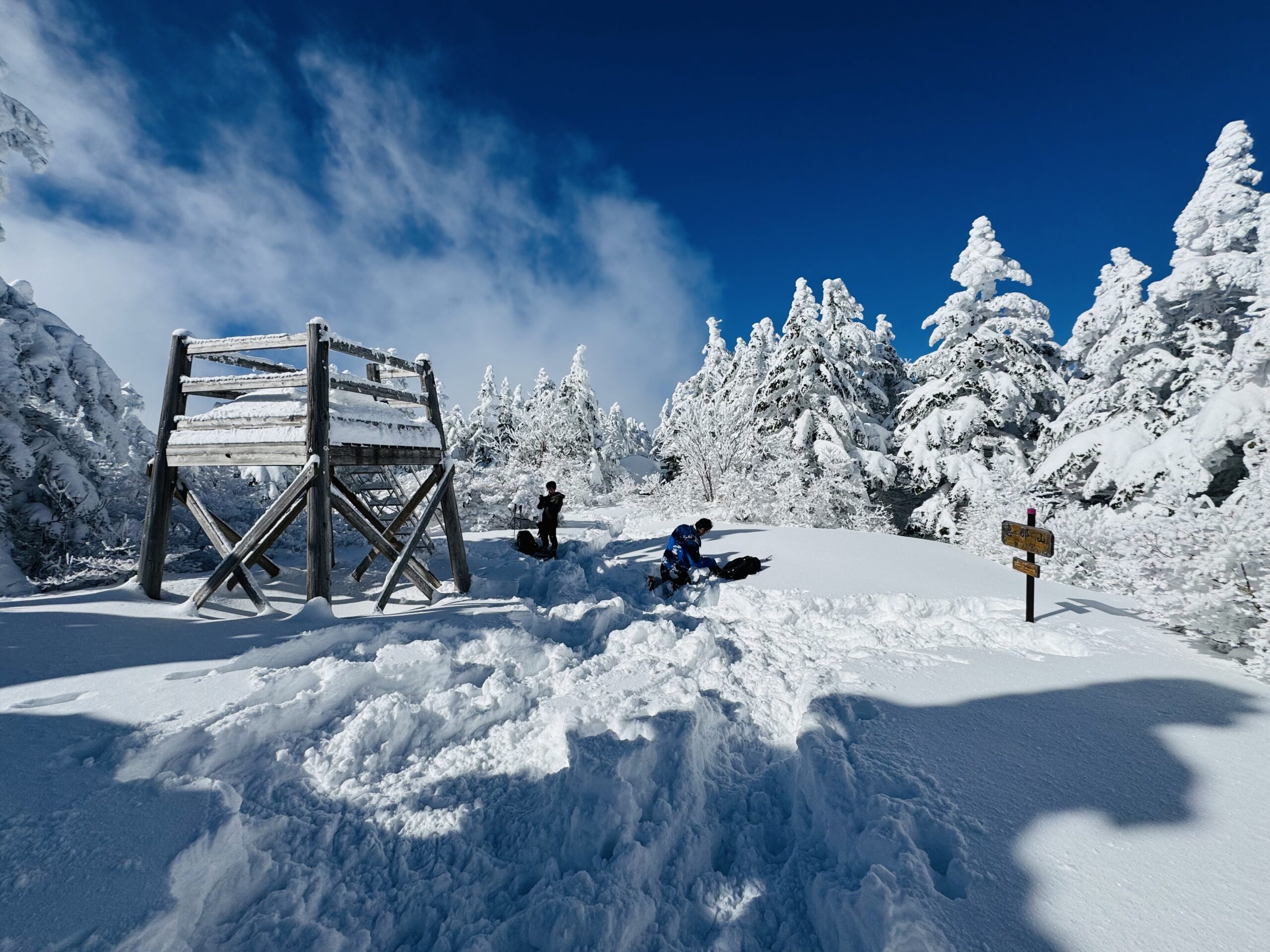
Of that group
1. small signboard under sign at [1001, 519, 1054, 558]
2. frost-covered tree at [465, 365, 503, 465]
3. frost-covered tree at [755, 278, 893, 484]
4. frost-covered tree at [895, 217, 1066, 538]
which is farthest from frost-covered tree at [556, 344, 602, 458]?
small signboard under sign at [1001, 519, 1054, 558]

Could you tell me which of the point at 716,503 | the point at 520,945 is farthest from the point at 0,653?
the point at 716,503

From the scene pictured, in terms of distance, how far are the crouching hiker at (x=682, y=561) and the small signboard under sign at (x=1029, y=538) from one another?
139 inches

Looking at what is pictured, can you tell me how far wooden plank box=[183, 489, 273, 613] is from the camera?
4219 mm

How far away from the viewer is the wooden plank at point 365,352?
4.71m

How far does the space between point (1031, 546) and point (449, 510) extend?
6479mm

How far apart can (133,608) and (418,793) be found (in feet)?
10.7

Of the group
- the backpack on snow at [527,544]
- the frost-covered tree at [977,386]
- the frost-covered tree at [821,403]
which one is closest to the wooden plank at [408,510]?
the backpack on snow at [527,544]

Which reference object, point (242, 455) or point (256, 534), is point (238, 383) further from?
point (256, 534)

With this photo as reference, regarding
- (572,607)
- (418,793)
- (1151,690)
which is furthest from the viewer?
(572,607)

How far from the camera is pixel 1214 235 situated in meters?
12.1

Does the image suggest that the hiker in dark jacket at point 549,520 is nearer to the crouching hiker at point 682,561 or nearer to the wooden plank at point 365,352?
the crouching hiker at point 682,561

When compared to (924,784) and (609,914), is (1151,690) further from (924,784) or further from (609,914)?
(609,914)

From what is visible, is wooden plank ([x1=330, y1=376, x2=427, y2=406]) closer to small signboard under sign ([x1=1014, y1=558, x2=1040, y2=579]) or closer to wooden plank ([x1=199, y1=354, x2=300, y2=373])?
wooden plank ([x1=199, y1=354, x2=300, y2=373])

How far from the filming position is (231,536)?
5355 millimetres
